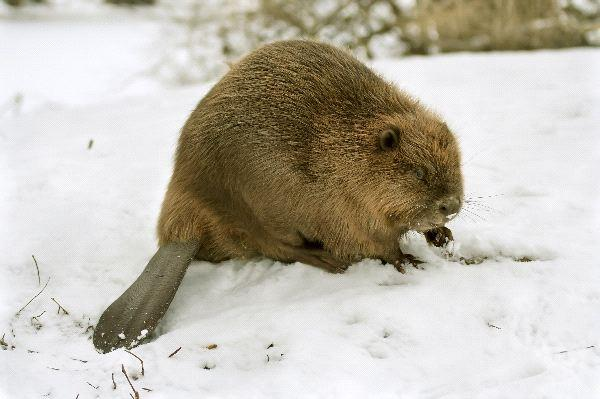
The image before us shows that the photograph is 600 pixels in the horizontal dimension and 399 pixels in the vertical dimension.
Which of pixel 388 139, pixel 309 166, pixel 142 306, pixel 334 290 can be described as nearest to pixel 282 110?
pixel 309 166

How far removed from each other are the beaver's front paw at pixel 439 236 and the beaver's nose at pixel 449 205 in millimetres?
312

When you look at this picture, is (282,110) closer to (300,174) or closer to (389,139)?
(300,174)

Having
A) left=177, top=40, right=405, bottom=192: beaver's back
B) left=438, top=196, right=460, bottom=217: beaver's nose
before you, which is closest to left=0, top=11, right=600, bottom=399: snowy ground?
left=438, top=196, right=460, bottom=217: beaver's nose

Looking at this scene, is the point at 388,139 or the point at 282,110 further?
the point at 282,110

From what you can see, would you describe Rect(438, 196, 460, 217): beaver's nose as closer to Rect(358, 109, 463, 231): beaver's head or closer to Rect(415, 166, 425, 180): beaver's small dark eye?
Rect(358, 109, 463, 231): beaver's head

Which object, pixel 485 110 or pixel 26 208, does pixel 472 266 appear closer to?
pixel 485 110

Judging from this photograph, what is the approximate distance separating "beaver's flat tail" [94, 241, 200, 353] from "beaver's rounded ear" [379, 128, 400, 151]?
102 centimetres

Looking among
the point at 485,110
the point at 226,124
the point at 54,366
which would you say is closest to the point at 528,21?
the point at 485,110

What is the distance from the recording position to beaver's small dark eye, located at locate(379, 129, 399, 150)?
266 centimetres

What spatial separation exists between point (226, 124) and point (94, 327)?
1.07 metres

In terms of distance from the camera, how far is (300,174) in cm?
283

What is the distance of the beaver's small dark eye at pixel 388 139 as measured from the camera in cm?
266

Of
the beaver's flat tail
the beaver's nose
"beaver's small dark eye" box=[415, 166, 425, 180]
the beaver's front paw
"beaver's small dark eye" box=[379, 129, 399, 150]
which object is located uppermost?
"beaver's small dark eye" box=[379, 129, 399, 150]

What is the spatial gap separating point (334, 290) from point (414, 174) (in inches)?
24.4
